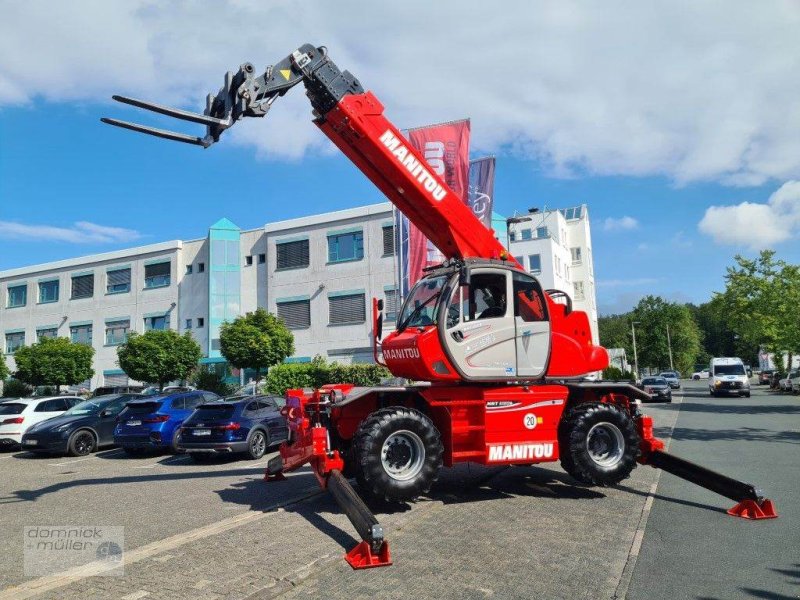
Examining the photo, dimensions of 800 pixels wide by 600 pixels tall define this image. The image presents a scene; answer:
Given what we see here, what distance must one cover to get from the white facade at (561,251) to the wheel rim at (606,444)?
29.3 m

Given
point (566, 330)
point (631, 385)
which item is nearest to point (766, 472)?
point (631, 385)

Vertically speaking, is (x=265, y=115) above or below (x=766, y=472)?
above

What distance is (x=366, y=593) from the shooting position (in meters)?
4.98

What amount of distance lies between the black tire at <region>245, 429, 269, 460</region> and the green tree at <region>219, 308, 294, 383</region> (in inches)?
664

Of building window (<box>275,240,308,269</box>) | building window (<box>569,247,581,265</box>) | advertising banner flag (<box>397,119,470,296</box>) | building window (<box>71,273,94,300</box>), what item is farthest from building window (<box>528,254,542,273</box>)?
building window (<box>71,273,94,300</box>)

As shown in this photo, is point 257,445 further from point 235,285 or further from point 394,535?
point 235,285

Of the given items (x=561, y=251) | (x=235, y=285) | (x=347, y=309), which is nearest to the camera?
(x=347, y=309)

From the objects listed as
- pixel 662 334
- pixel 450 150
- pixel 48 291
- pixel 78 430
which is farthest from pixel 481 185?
pixel 662 334

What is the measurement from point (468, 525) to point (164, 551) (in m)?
3.32

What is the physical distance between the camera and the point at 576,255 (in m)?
54.6

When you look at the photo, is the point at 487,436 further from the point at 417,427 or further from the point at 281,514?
the point at 281,514

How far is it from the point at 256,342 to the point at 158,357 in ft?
15.5

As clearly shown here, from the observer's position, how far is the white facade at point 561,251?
43344 millimetres

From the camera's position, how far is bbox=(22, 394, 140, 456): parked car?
48.3 feet
